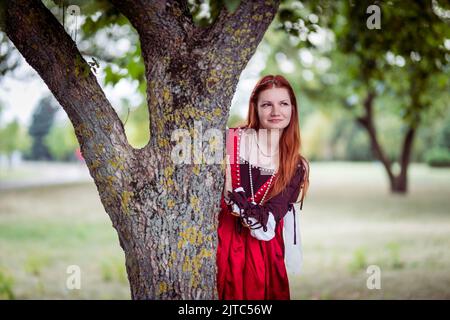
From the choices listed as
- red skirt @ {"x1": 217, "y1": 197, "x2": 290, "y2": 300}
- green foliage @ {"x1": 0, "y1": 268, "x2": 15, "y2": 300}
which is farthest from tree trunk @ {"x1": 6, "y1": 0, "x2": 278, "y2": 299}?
green foliage @ {"x1": 0, "y1": 268, "x2": 15, "y2": 300}

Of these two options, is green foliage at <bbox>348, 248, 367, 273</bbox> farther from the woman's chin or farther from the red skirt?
the woman's chin

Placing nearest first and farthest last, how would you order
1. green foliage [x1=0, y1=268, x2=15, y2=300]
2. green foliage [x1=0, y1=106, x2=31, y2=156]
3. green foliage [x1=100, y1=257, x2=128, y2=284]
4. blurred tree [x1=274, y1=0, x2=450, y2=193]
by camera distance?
blurred tree [x1=274, y1=0, x2=450, y2=193] → green foliage [x1=0, y1=268, x2=15, y2=300] → green foliage [x1=100, y1=257, x2=128, y2=284] → green foliage [x1=0, y1=106, x2=31, y2=156]

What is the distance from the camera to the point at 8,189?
66.1 feet

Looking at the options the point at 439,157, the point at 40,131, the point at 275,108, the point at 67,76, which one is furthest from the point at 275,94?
the point at 439,157

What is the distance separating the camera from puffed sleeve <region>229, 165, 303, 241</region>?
8.76 feet

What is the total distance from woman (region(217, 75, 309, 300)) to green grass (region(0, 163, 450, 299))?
8.00ft

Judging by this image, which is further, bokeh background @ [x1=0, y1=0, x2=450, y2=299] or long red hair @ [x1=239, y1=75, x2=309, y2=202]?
bokeh background @ [x1=0, y1=0, x2=450, y2=299]

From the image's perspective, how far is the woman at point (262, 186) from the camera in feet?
9.44

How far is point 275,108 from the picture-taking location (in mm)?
2938

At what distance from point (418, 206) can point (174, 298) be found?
45.4ft

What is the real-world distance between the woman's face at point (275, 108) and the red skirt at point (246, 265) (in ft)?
1.93

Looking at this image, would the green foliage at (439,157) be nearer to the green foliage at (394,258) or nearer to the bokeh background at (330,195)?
the bokeh background at (330,195)
